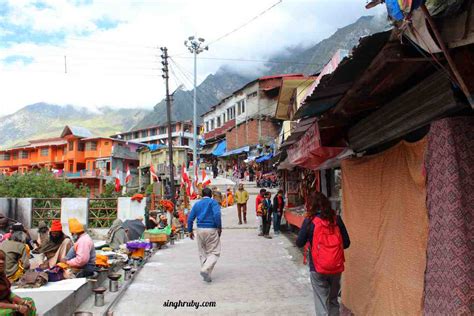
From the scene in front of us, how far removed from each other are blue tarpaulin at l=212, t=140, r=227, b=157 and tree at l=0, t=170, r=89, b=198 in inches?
1076

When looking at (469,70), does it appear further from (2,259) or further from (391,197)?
(2,259)

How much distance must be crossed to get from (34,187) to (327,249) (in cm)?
2499

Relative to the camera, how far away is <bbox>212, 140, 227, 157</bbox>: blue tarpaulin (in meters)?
52.4

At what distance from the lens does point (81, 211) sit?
1900 centimetres

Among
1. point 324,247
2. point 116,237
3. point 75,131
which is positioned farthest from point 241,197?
point 75,131

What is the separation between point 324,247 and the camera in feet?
16.0

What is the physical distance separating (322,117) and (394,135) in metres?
1.25

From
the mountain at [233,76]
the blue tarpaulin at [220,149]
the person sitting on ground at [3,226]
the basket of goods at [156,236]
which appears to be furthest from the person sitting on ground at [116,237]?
the mountain at [233,76]

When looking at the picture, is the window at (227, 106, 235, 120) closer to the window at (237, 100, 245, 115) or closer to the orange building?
the window at (237, 100, 245, 115)

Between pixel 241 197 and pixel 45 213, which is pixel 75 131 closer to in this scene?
pixel 45 213

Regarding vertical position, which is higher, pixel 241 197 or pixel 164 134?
pixel 164 134

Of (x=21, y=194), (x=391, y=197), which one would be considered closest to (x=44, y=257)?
(x=391, y=197)

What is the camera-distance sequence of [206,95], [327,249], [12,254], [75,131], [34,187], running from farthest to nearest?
1. [206,95]
2. [75,131]
3. [34,187]
4. [12,254]
5. [327,249]

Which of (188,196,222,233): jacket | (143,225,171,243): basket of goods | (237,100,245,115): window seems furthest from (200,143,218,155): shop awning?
(188,196,222,233): jacket
